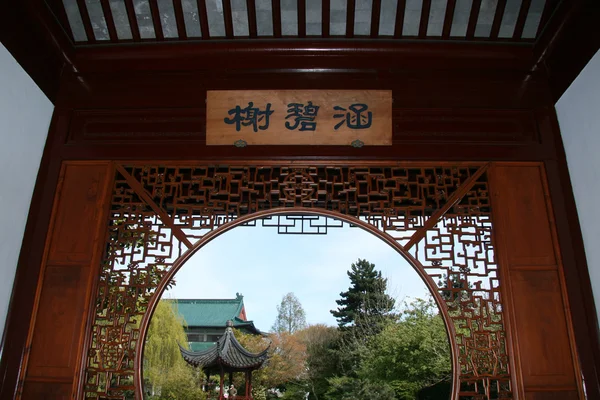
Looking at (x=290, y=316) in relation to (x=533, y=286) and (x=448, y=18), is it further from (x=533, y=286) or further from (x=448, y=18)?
(x=448, y=18)

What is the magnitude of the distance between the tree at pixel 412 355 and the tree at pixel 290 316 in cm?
268

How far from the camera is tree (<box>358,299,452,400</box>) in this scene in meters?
7.91

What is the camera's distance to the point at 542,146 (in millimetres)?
2514

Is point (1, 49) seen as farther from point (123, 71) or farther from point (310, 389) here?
point (310, 389)

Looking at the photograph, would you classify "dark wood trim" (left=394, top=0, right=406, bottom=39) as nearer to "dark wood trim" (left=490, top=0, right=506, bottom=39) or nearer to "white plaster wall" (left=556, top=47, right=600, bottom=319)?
"dark wood trim" (left=490, top=0, right=506, bottom=39)

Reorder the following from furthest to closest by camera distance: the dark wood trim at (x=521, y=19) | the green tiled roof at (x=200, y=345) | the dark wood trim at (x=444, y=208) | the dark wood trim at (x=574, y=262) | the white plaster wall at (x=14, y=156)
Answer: the green tiled roof at (x=200, y=345), the dark wood trim at (x=444, y=208), the dark wood trim at (x=521, y=19), the white plaster wall at (x=14, y=156), the dark wood trim at (x=574, y=262)

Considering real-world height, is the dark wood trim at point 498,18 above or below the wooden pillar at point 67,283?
above

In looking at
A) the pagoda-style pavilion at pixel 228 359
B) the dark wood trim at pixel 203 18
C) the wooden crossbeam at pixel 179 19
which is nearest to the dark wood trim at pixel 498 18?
the dark wood trim at pixel 203 18

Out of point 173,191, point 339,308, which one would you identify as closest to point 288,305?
point 339,308

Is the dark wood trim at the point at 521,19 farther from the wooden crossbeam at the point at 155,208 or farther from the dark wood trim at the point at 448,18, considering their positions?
the wooden crossbeam at the point at 155,208

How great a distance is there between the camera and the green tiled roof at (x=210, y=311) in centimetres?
1198

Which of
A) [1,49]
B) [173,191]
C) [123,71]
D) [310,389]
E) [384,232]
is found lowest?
[310,389]

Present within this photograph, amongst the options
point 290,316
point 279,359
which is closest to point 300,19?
point 279,359

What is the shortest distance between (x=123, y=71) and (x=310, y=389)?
8.76 meters
